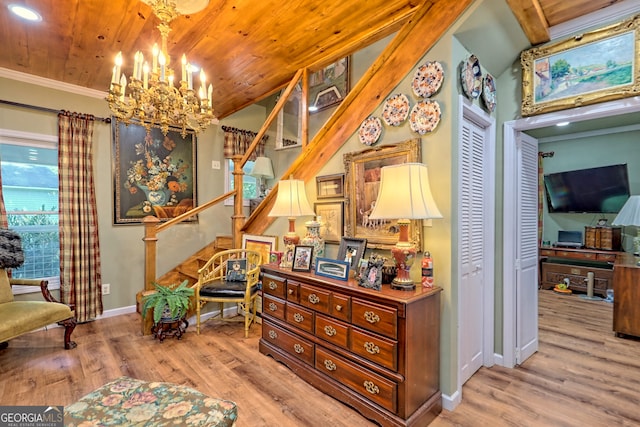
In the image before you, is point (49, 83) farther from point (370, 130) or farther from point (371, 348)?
point (371, 348)

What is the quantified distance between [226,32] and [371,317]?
8.46 ft

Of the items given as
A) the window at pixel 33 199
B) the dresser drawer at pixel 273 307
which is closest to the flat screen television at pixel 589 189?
the dresser drawer at pixel 273 307

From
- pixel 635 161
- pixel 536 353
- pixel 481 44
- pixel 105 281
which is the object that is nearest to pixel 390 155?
pixel 481 44

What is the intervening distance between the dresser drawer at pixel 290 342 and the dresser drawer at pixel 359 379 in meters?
0.12

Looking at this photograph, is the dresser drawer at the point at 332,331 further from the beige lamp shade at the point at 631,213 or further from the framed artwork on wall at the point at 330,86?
A: the beige lamp shade at the point at 631,213

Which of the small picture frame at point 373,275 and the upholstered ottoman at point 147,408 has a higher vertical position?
the small picture frame at point 373,275

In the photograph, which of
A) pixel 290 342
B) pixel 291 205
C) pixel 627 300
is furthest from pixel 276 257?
pixel 627 300

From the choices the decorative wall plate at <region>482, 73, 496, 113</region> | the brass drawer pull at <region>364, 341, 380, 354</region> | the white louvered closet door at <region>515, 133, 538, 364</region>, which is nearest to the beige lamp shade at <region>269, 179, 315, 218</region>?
the brass drawer pull at <region>364, 341, 380, 354</region>

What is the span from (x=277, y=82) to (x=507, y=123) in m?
2.53

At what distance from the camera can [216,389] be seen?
225 cm

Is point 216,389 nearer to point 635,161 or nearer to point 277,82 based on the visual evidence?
point 277,82

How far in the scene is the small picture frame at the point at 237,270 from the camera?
3516mm

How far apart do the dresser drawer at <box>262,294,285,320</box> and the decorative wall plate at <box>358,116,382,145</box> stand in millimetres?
1569

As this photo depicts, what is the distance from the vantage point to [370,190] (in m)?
2.43
